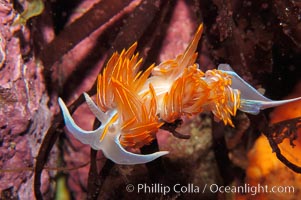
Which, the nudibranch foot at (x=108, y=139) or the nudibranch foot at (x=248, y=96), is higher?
the nudibranch foot at (x=248, y=96)

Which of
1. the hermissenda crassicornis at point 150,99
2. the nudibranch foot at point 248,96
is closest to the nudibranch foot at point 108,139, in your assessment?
the hermissenda crassicornis at point 150,99

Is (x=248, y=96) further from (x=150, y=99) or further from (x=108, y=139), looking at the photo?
(x=108, y=139)

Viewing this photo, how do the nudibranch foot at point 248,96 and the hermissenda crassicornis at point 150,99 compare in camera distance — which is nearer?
the hermissenda crassicornis at point 150,99

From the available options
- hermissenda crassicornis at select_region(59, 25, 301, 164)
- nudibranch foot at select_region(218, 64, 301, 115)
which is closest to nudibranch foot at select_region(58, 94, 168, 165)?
hermissenda crassicornis at select_region(59, 25, 301, 164)

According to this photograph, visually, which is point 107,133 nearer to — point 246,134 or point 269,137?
point 269,137

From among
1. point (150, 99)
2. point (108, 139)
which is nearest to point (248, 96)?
point (150, 99)

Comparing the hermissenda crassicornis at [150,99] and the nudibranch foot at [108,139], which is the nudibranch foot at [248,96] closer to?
the hermissenda crassicornis at [150,99]

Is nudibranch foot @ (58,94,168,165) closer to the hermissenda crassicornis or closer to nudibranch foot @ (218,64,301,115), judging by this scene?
the hermissenda crassicornis
